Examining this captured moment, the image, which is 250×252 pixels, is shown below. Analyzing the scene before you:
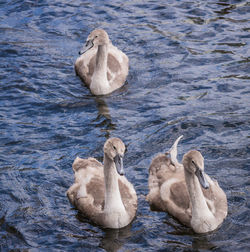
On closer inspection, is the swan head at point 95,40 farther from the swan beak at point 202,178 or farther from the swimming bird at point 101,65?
the swan beak at point 202,178

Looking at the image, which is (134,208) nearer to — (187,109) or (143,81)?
(187,109)

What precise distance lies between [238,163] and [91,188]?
2.41 m

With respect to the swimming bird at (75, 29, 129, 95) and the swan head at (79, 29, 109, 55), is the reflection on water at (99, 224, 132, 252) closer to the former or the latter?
the swimming bird at (75, 29, 129, 95)

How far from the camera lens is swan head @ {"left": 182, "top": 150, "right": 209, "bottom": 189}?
9141 millimetres

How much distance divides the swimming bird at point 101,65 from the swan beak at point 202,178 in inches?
190

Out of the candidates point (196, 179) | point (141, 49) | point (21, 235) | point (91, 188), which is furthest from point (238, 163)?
point (141, 49)

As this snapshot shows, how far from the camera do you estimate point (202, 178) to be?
9.11 meters

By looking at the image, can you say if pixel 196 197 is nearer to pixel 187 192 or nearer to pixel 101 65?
pixel 187 192

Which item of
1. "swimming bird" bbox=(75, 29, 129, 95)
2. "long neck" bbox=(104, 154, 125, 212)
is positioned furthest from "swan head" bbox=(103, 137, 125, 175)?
"swimming bird" bbox=(75, 29, 129, 95)

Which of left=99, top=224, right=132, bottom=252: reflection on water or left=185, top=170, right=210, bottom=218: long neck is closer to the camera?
left=99, top=224, right=132, bottom=252: reflection on water

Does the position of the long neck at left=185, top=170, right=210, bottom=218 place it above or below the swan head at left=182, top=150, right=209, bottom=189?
below

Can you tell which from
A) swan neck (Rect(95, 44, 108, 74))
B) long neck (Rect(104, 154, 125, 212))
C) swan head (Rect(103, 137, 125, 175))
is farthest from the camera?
swan neck (Rect(95, 44, 108, 74))

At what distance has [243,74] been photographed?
46.2 ft

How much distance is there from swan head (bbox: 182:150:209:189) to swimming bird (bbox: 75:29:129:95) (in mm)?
4650
